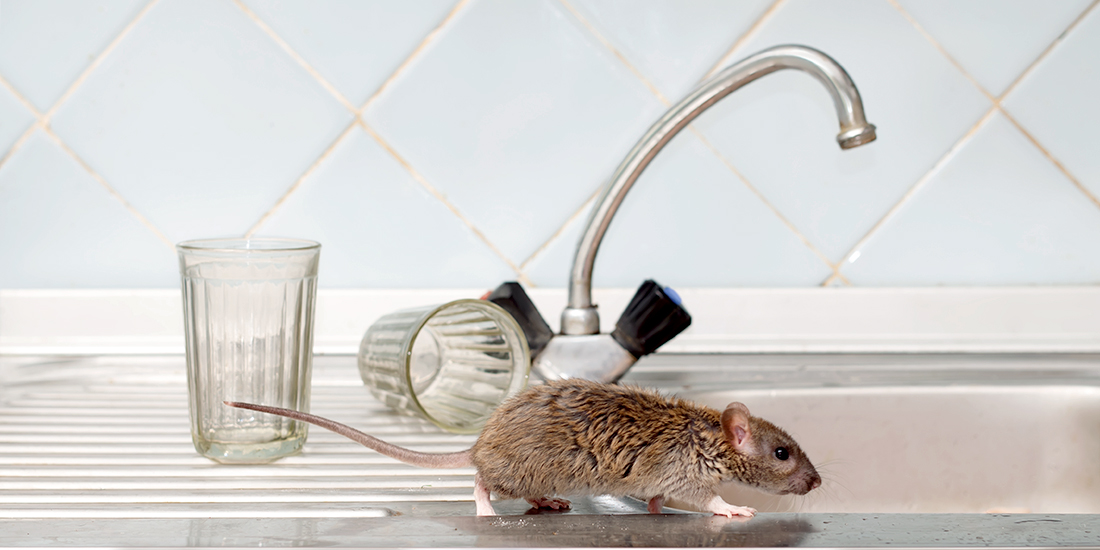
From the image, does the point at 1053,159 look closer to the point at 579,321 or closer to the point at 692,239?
the point at 692,239

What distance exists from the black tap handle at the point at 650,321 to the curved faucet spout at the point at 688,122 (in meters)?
0.04

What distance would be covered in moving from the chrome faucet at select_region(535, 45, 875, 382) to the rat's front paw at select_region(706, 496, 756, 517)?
28cm

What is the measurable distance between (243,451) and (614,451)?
1.04ft

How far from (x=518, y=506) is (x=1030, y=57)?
0.96m

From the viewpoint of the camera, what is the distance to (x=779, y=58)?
0.76 meters

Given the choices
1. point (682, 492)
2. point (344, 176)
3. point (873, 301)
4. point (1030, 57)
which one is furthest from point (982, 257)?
point (344, 176)

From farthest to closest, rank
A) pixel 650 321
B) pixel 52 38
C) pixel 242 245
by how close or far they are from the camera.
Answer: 1. pixel 52 38
2. pixel 650 321
3. pixel 242 245

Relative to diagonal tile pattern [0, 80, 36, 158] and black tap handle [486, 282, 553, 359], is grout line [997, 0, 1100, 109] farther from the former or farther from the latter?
diagonal tile pattern [0, 80, 36, 158]

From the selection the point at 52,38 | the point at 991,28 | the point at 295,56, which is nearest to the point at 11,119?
the point at 52,38

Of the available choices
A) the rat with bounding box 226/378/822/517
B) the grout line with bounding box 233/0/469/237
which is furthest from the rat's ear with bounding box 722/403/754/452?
the grout line with bounding box 233/0/469/237

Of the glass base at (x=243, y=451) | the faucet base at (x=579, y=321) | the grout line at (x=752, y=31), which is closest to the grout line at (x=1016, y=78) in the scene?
the grout line at (x=752, y=31)

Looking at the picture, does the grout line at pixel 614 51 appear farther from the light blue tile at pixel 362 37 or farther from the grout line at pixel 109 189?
the grout line at pixel 109 189

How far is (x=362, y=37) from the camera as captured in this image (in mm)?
992

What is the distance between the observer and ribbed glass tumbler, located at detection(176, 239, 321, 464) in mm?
599
